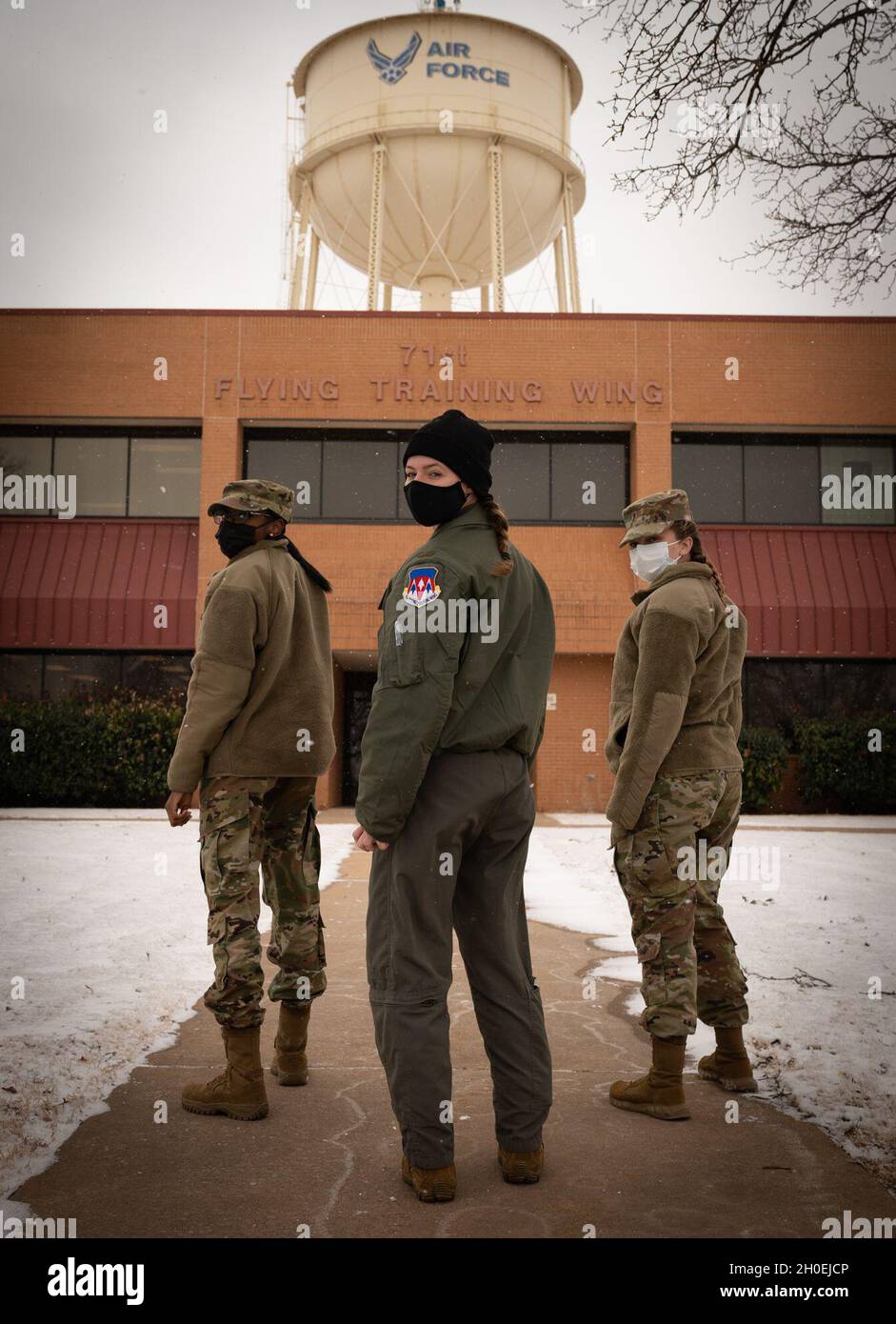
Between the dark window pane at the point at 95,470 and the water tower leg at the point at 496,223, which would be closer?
the dark window pane at the point at 95,470

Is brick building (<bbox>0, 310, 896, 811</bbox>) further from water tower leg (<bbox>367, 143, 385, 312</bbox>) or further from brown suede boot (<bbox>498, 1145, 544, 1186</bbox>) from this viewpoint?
brown suede boot (<bbox>498, 1145, 544, 1186</bbox>)

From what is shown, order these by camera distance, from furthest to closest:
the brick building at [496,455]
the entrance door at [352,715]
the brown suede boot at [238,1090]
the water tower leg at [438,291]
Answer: the water tower leg at [438,291]
the entrance door at [352,715]
the brick building at [496,455]
the brown suede boot at [238,1090]

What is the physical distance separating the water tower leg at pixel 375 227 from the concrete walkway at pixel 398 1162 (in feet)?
60.9

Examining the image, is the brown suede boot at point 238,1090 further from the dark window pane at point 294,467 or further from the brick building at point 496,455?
the dark window pane at point 294,467

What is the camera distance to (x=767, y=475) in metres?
18.6

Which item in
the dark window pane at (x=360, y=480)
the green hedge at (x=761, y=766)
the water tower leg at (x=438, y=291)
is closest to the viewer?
the green hedge at (x=761, y=766)

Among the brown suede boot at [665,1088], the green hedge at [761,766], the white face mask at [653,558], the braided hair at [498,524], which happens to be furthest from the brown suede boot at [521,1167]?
the green hedge at [761,766]

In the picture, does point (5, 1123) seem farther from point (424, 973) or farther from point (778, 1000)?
point (778, 1000)

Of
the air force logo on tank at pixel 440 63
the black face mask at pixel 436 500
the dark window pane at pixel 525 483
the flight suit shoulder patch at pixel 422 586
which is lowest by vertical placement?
the flight suit shoulder patch at pixel 422 586

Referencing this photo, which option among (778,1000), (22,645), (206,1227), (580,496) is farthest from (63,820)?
(206,1227)

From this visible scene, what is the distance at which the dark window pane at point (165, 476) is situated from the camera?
18.6 meters

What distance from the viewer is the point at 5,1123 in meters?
3.15

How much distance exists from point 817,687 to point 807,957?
13442mm

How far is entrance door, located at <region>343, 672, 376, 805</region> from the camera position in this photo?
19.3 meters
